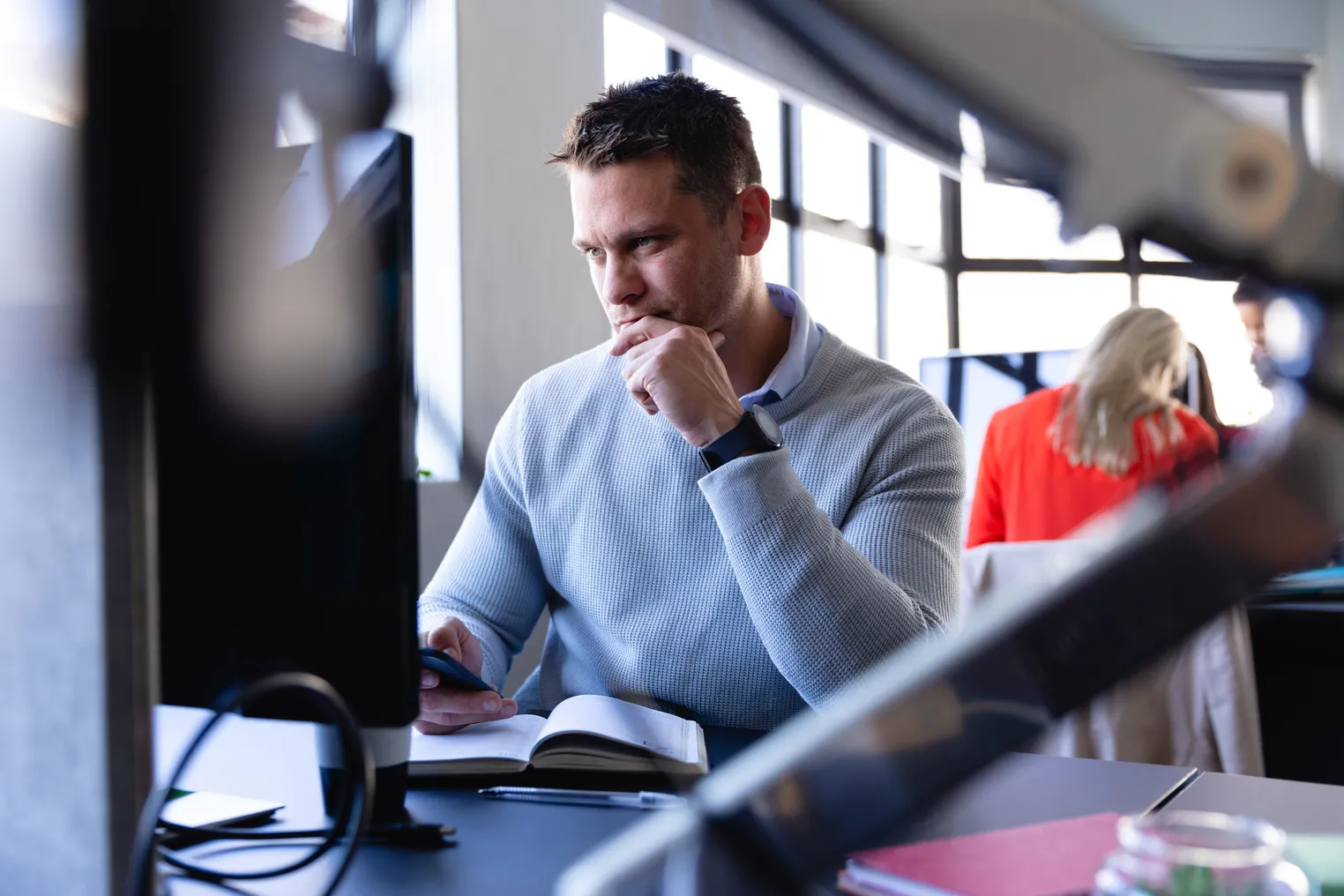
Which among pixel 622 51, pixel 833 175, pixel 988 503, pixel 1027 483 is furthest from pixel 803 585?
pixel 833 175

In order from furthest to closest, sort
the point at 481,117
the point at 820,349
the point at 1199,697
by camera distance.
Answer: the point at 481,117, the point at 1199,697, the point at 820,349

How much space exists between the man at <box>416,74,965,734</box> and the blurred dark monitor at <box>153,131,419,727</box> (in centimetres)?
59

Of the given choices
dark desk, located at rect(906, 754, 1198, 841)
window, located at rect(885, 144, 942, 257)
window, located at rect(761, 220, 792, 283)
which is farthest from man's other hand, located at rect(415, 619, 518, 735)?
window, located at rect(885, 144, 942, 257)

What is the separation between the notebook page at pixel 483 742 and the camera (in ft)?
3.14

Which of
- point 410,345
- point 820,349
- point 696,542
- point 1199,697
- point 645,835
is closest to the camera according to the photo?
point 645,835

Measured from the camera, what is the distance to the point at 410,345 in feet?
2.13

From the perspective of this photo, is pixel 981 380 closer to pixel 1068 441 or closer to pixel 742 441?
pixel 1068 441

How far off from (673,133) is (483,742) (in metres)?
0.86

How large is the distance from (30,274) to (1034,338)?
2.79m

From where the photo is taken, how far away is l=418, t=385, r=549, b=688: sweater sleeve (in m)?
1.46

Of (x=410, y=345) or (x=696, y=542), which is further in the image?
(x=696, y=542)

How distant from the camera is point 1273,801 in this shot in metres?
0.85

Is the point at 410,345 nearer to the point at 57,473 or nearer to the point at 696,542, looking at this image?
the point at 57,473

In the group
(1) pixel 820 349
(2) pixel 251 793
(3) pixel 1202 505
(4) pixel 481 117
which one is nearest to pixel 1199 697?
(1) pixel 820 349
